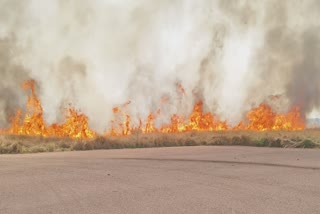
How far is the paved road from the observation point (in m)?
5.93

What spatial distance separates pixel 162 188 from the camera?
759 cm

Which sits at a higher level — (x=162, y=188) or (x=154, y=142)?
(x=154, y=142)

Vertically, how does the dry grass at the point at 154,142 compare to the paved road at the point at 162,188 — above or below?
above

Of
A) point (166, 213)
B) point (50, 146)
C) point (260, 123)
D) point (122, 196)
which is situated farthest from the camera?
point (260, 123)

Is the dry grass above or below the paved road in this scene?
above

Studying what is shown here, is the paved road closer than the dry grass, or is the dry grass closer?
the paved road

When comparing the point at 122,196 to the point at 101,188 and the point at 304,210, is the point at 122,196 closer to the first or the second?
the point at 101,188

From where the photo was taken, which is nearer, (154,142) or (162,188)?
(162,188)

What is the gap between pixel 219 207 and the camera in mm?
5895

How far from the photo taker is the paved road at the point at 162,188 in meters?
5.93

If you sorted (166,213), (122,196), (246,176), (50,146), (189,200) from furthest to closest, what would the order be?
1. (50,146)
2. (246,176)
3. (122,196)
4. (189,200)
5. (166,213)

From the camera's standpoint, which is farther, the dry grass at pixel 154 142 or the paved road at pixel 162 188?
the dry grass at pixel 154 142

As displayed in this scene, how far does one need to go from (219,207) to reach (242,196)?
100 centimetres

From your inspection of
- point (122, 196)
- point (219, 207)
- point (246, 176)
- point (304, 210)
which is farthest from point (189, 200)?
point (246, 176)
